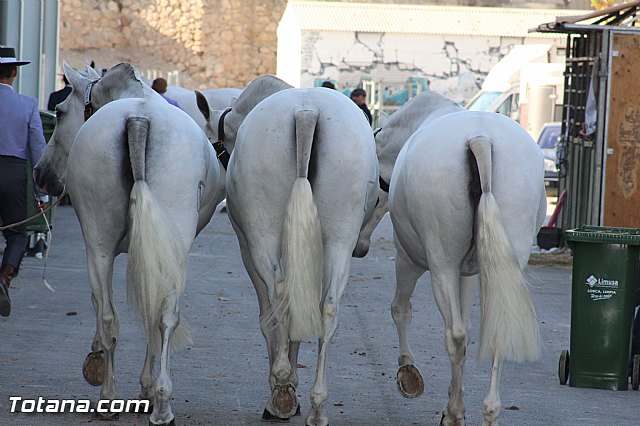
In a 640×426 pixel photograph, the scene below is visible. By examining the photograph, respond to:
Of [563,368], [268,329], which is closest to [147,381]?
[268,329]

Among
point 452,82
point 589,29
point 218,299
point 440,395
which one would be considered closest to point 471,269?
point 440,395

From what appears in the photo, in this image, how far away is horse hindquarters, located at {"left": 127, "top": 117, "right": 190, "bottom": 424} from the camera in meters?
5.95

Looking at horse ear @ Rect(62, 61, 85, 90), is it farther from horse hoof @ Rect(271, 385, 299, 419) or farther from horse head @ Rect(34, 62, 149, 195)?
horse hoof @ Rect(271, 385, 299, 419)

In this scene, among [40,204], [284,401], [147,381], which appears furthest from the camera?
[40,204]

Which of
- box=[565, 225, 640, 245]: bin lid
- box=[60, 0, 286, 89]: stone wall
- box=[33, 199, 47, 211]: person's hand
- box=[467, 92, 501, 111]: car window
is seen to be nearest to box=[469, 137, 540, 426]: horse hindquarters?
box=[565, 225, 640, 245]: bin lid

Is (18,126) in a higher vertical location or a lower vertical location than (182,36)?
lower

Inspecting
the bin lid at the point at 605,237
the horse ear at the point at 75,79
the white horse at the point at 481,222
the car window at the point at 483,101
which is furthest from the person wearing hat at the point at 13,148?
the car window at the point at 483,101

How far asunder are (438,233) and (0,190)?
14.5 ft

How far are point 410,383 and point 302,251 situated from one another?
1.39m

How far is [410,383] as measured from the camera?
695 cm

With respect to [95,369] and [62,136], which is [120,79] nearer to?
[62,136]

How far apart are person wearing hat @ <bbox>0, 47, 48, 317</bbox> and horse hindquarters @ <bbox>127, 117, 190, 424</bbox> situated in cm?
337

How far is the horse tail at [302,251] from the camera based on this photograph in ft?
19.7

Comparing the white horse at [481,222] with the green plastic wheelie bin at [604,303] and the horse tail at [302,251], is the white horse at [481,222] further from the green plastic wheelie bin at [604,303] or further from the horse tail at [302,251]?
the green plastic wheelie bin at [604,303]
